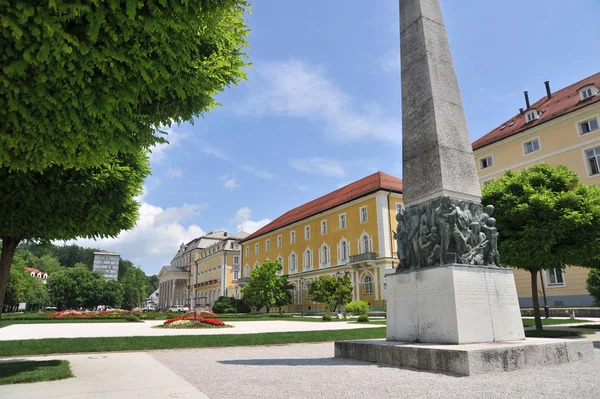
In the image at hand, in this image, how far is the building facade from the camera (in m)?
132

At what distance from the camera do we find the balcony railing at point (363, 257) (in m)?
38.3

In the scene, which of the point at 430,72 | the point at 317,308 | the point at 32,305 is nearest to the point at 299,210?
the point at 317,308

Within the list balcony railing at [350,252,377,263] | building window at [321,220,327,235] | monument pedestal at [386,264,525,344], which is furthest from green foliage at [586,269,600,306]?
building window at [321,220,327,235]

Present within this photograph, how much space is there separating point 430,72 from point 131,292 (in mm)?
96588

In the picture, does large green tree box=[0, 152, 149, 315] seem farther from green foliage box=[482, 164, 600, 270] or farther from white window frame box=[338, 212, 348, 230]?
white window frame box=[338, 212, 348, 230]

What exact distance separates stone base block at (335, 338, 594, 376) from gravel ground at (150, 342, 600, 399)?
0.62ft

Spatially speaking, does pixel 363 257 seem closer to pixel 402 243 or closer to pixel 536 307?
pixel 536 307

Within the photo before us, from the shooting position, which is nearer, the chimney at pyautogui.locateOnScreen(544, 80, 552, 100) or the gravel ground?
the gravel ground

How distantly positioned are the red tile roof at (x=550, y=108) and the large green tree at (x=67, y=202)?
31.9m

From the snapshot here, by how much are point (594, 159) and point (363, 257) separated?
66.4 feet

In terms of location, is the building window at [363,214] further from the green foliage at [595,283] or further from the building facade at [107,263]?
the building facade at [107,263]

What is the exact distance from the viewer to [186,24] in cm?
485

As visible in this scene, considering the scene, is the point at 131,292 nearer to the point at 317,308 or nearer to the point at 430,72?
the point at 317,308

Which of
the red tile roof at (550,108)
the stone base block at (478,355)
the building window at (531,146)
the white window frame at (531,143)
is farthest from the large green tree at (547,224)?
the building window at (531,146)
